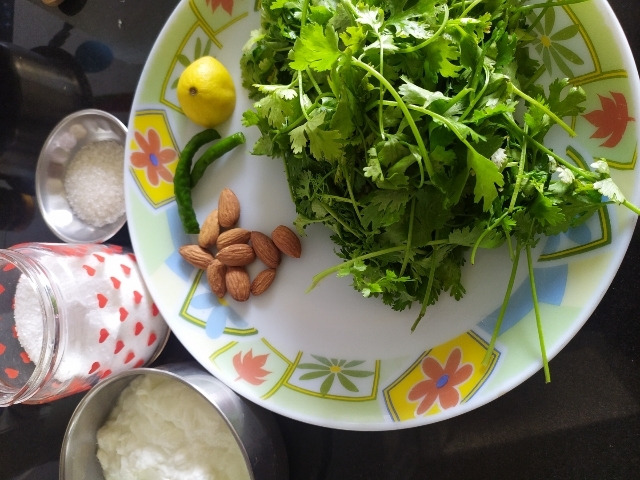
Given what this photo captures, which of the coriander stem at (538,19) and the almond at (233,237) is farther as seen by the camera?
the almond at (233,237)

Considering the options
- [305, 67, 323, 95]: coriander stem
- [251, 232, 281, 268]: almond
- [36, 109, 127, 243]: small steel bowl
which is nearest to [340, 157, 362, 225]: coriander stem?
[305, 67, 323, 95]: coriander stem

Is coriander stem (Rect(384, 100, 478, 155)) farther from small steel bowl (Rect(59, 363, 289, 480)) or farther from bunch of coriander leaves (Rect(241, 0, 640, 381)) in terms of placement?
small steel bowl (Rect(59, 363, 289, 480))

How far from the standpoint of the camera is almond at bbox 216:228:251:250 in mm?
1073

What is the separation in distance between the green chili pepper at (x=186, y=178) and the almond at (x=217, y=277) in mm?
105

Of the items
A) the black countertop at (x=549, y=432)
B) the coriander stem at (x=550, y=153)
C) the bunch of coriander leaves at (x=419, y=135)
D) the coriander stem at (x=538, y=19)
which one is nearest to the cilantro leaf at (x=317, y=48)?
the bunch of coriander leaves at (x=419, y=135)

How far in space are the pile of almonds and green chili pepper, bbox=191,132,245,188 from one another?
7 cm

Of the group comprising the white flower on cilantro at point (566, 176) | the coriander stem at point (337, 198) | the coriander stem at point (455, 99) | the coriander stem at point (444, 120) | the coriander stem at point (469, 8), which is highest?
the coriander stem at point (469, 8)

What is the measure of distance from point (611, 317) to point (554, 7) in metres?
0.66

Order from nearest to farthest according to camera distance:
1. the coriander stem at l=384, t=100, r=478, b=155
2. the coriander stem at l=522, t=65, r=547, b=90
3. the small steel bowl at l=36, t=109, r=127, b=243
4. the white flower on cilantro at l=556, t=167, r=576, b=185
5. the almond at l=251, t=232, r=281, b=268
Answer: the coriander stem at l=384, t=100, r=478, b=155 → the white flower on cilantro at l=556, t=167, r=576, b=185 → the coriander stem at l=522, t=65, r=547, b=90 → the almond at l=251, t=232, r=281, b=268 → the small steel bowl at l=36, t=109, r=127, b=243

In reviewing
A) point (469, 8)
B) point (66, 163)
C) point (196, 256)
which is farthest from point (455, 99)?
point (66, 163)

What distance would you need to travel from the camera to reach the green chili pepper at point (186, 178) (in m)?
1.09

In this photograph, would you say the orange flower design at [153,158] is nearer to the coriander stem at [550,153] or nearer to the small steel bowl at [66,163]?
the small steel bowl at [66,163]

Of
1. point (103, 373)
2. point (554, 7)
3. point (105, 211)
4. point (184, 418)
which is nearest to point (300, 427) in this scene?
point (184, 418)

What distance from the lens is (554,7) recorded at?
0.93 meters
